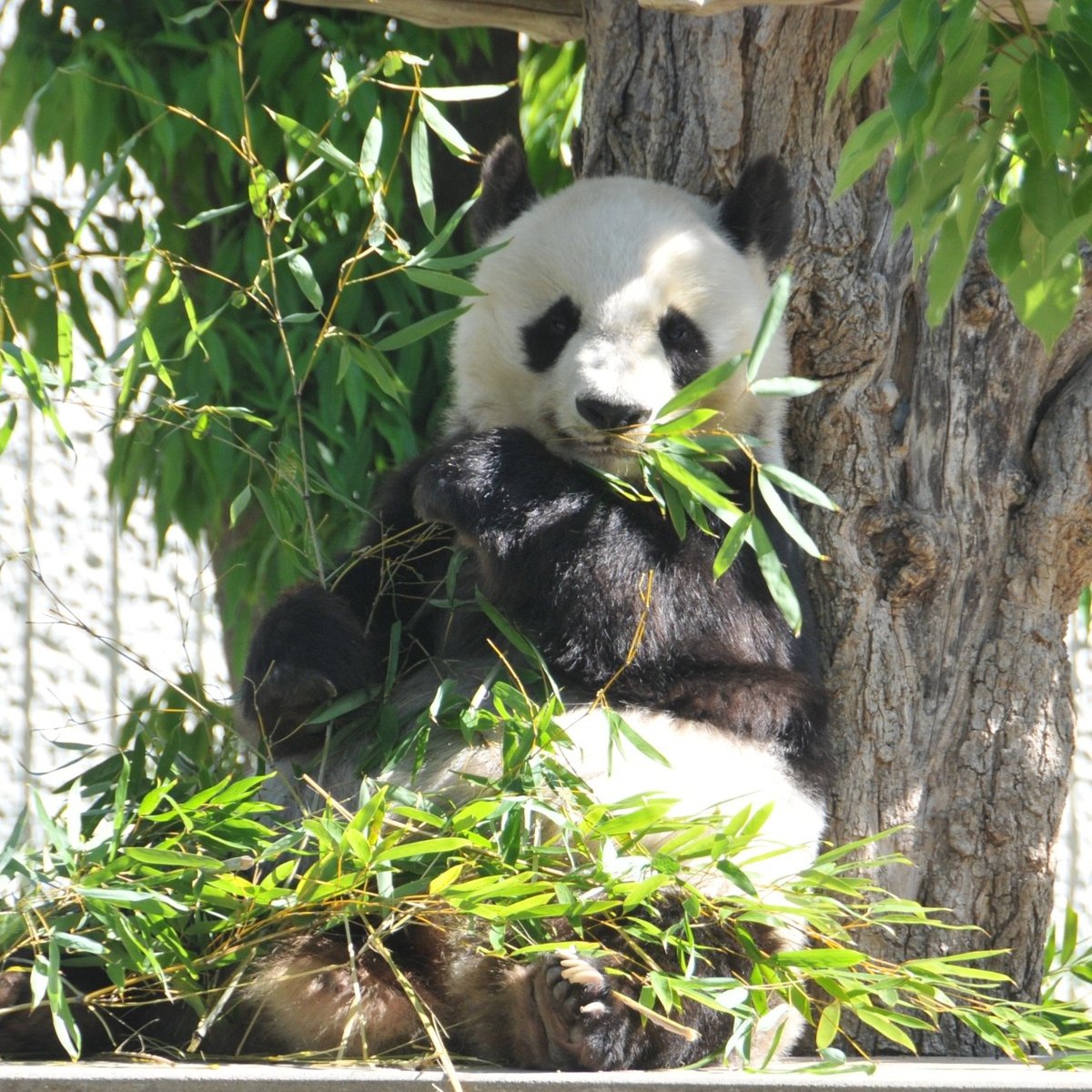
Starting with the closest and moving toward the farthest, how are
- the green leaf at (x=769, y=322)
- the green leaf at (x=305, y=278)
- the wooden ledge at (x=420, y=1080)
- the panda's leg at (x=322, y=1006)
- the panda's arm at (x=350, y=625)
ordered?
the wooden ledge at (x=420, y=1080)
the green leaf at (x=769, y=322)
the panda's leg at (x=322, y=1006)
the green leaf at (x=305, y=278)
the panda's arm at (x=350, y=625)

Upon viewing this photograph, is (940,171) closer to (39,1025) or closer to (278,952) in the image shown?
(278,952)

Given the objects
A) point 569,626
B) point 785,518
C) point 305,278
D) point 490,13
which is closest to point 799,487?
point 785,518

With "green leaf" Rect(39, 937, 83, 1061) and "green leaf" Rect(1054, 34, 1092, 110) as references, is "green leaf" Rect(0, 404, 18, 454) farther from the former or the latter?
"green leaf" Rect(1054, 34, 1092, 110)

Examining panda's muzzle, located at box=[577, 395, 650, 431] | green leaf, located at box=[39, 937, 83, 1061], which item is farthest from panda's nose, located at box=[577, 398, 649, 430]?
green leaf, located at box=[39, 937, 83, 1061]

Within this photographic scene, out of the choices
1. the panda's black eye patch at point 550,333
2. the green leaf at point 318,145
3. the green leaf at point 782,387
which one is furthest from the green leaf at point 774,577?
the green leaf at point 318,145

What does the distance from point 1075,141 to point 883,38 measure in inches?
15.2

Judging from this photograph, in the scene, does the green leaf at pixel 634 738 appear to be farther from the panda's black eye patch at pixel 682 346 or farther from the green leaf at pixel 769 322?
the panda's black eye patch at pixel 682 346

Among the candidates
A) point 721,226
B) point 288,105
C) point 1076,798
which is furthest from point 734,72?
point 1076,798

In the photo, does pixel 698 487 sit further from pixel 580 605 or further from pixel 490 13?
pixel 490 13

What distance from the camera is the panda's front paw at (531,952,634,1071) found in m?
1.95

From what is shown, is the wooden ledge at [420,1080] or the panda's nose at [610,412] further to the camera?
the panda's nose at [610,412]

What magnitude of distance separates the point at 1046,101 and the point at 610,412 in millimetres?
856

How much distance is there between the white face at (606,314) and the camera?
2537 millimetres

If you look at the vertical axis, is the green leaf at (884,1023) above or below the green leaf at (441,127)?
below
